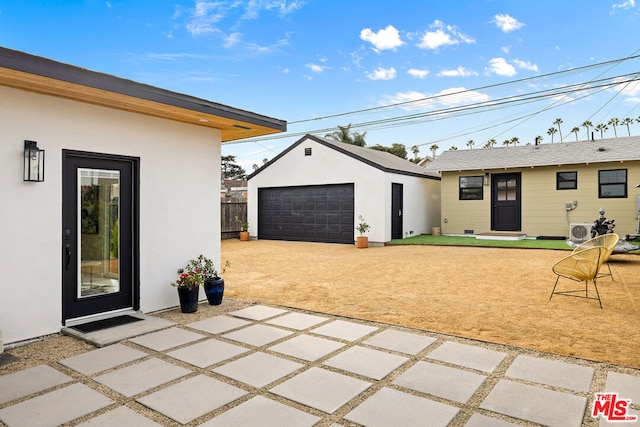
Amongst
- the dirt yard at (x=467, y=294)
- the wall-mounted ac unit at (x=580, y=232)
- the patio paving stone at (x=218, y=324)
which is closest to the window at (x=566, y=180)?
the wall-mounted ac unit at (x=580, y=232)

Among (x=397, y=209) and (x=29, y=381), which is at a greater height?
(x=397, y=209)

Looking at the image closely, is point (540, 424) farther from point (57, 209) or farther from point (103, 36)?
point (103, 36)

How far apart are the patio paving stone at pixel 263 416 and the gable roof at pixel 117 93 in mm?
3095

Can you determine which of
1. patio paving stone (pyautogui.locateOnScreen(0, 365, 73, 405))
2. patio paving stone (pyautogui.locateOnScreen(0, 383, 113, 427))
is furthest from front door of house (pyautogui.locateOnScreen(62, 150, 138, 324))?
patio paving stone (pyautogui.locateOnScreen(0, 383, 113, 427))

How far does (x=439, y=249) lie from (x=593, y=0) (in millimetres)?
9186

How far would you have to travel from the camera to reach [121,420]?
94.0 inches

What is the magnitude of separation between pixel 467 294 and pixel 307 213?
30.7ft

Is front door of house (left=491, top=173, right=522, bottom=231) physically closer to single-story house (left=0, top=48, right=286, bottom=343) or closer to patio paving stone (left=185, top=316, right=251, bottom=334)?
single-story house (left=0, top=48, right=286, bottom=343)

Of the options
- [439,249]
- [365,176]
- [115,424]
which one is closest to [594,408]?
[115,424]

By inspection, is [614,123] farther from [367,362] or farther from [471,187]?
[367,362]

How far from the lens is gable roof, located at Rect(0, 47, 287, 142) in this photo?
3311mm

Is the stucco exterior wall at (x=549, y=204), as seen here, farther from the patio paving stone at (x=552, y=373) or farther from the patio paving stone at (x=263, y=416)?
the patio paving stone at (x=263, y=416)

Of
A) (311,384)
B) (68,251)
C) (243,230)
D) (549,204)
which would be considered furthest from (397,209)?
(311,384)

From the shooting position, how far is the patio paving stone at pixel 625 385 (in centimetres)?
263
